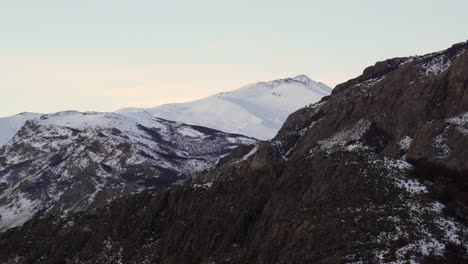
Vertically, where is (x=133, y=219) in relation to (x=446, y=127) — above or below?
below

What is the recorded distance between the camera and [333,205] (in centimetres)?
7200

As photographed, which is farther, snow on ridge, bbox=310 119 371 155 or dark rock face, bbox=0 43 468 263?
snow on ridge, bbox=310 119 371 155

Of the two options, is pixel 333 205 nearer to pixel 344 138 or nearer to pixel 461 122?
pixel 461 122

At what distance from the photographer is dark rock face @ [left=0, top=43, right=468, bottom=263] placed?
64500mm

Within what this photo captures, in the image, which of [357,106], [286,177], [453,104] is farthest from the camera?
[357,106]

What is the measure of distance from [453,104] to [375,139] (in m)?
14.9

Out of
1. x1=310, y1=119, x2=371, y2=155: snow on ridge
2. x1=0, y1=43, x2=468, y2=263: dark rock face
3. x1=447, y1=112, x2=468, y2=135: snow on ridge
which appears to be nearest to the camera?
x1=0, y1=43, x2=468, y2=263: dark rock face

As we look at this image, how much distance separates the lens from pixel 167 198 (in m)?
105

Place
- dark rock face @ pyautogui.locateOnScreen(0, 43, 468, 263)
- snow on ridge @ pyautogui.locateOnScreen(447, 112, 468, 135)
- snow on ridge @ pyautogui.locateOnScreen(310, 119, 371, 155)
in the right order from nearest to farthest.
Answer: dark rock face @ pyautogui.locateOnScreen(0, 43, 468, 263), snow on ridge @ pyautogui.locateOnScreen(447, 112, 468, 135), snow on ridge @ pyautogui.locateOnScreen(310, 119, 371, 155)

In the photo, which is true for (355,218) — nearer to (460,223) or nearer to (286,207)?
(460,223)

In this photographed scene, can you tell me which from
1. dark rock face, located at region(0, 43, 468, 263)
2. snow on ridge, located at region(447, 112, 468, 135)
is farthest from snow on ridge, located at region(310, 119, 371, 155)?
snow on ridge, located at region(447, 112, 468, 135)

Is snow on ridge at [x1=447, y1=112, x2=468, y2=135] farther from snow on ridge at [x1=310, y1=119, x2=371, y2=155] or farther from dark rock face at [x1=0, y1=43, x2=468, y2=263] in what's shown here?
snow on ridge at [x1=310, y1=119, x2=371, y2=155]

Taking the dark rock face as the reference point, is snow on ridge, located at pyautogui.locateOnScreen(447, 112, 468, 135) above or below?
above

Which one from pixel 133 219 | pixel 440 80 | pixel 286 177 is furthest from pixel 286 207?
pixel 440 80
